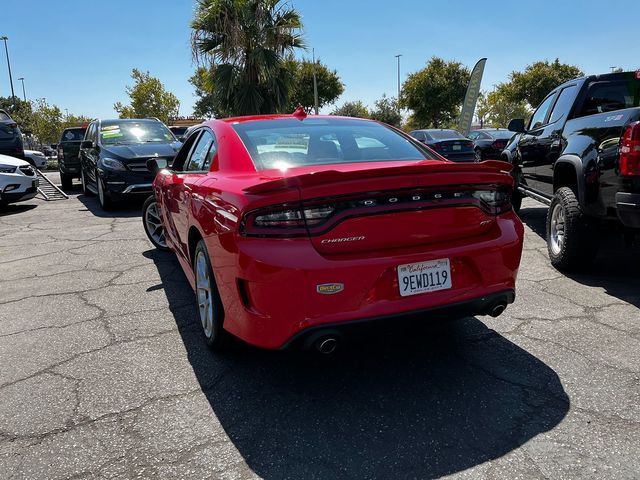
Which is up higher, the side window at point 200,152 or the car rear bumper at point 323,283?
the side window at point 200,152

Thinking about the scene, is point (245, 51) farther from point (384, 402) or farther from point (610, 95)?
point (384, 402)

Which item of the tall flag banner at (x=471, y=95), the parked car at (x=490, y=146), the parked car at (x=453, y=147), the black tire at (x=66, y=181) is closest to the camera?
the black tire at (x=66, y=181)

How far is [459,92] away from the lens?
4100 cm

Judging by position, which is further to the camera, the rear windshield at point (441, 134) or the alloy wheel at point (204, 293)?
the rear windshield at point (441, 134)

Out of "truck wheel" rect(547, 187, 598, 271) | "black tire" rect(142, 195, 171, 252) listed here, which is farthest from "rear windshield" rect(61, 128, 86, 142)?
"truck wheel" rect(547, 187, 598, 271)

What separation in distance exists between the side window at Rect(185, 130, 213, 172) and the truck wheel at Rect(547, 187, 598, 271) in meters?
3.25

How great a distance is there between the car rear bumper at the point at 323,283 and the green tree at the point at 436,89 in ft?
133

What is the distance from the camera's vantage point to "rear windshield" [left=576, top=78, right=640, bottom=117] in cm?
539

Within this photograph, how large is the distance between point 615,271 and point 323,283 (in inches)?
151

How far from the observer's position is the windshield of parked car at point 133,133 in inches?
416

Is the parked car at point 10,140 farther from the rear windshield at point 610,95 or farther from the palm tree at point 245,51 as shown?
the rear windshield at point 610,95

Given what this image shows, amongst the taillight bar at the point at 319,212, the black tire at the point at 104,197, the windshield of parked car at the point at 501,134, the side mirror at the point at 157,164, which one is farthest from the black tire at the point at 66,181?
the taillight bar at the point at 319,212

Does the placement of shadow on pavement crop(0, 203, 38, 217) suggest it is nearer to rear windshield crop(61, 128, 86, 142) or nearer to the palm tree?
rear windshield crop(61, 128, 86, 142)

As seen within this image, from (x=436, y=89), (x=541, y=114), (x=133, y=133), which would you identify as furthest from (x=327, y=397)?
(x=436, y=89)
